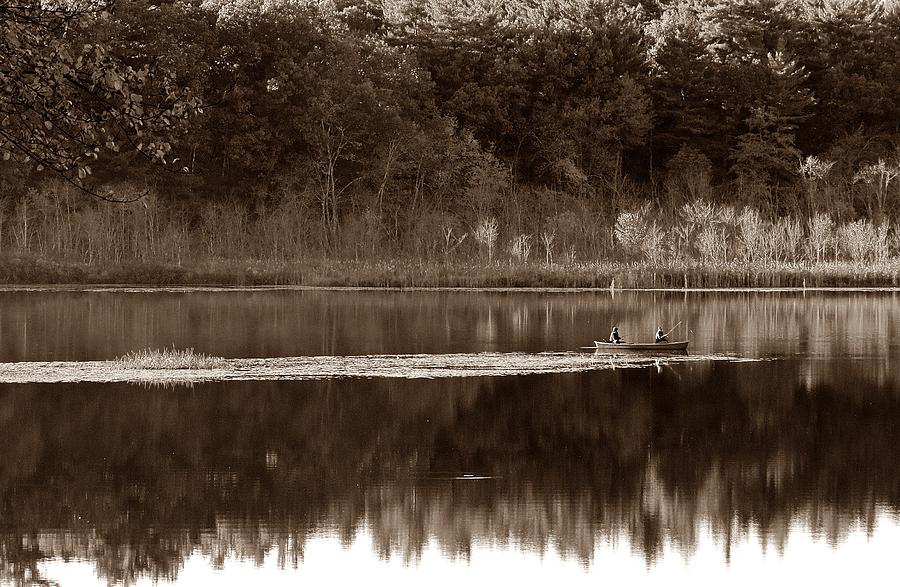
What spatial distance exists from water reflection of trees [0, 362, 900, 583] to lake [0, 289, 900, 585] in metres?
0.05

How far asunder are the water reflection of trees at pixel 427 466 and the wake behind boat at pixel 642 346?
4.01 meters

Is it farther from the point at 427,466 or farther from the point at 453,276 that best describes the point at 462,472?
the point at 453,276

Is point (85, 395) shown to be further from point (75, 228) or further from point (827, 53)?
point (827, 53)

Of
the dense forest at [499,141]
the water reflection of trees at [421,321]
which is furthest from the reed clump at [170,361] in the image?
the dense forest at [499,141]

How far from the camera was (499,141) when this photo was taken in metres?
68.7

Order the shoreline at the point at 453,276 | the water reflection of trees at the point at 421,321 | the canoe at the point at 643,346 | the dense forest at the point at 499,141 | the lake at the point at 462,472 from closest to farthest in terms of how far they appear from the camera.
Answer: the lake at the point at 462,472
the canoe at the point at 643,346
the water reflection of trees at the point at 421,321
the shoreline at the point at 453,276
the dense forest at the point at 499,141

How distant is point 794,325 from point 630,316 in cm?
497

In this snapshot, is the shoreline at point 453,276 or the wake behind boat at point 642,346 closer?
the wake behind boat at point 642,346

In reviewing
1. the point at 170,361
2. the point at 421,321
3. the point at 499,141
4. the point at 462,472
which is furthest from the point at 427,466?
the point at 499,141

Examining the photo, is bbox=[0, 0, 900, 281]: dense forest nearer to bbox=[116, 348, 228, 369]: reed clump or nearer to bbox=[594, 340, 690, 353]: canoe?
bbox=[116, 348, 228, 369]: reed clump

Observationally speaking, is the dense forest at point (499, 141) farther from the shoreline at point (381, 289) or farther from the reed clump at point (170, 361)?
the reed clump at point (170, 361)

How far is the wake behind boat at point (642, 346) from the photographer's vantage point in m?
28.4

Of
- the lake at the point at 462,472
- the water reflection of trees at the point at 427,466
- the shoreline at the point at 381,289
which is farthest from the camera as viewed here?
the shoreline at the point at 381,289

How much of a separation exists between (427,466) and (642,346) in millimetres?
13004
